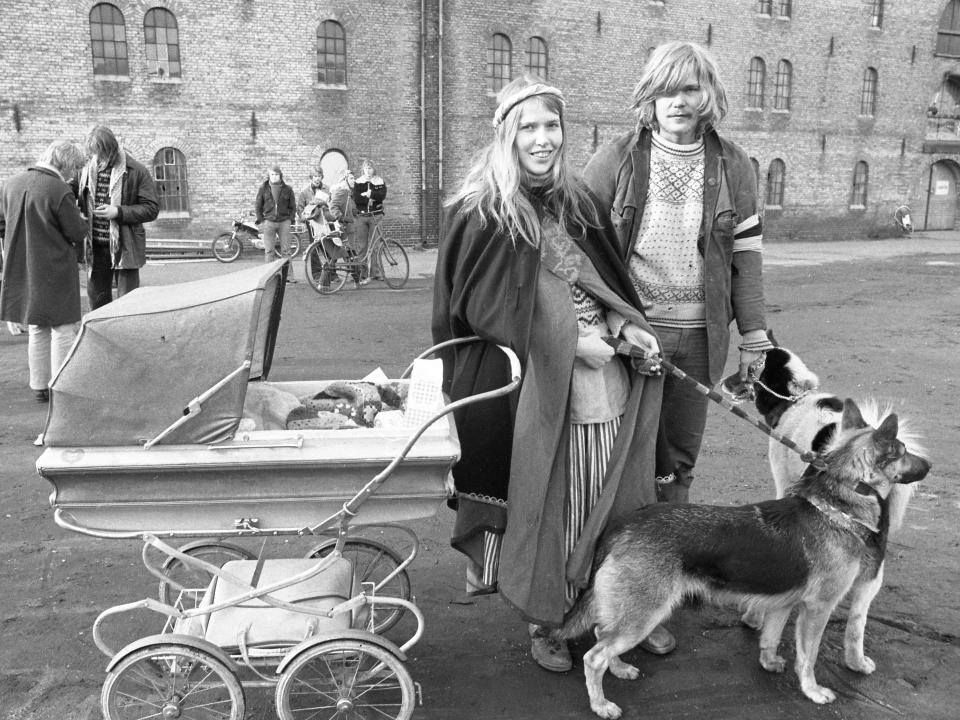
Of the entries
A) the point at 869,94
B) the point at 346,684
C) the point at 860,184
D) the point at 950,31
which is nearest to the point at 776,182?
the point at 860,184

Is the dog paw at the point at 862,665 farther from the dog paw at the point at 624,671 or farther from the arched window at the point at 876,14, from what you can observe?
the arched window at the point at 876,14

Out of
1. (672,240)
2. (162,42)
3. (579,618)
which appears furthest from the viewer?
(162,42)

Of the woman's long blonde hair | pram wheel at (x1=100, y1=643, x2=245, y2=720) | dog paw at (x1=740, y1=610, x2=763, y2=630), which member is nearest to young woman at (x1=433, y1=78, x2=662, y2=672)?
the woman's long blonde hair

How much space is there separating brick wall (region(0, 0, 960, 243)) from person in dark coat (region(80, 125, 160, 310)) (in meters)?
12.9

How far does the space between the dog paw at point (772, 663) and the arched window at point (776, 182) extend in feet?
88.9

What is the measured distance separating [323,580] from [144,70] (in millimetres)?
19563

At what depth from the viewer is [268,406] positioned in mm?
3146

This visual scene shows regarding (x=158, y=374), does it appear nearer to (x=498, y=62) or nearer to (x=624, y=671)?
(x=624, y=671)

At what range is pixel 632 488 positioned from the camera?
315cm

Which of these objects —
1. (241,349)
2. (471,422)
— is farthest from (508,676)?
(241,349)

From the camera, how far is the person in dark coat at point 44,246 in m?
6.41

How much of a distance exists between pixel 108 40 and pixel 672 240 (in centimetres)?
1986

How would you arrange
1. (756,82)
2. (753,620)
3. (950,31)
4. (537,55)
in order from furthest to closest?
1. (950,31)
2. (756,82)
3. (537,55)
4. (753,620)

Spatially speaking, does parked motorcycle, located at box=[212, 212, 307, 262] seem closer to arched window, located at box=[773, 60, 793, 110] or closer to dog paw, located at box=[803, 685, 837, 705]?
dog paw, located at box=[803, 685, 837, 705]
